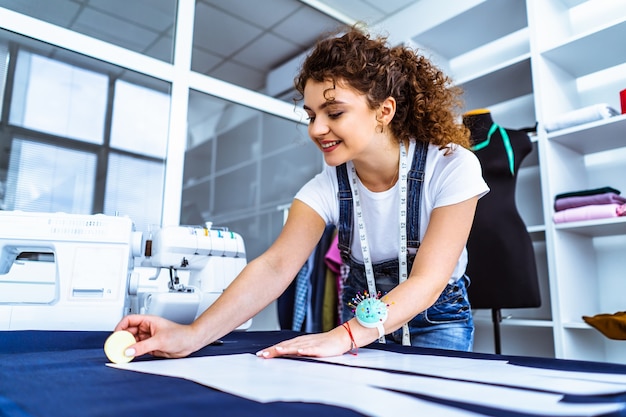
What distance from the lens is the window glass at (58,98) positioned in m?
2.25

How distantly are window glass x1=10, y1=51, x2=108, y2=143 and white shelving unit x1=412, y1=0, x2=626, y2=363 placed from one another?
209 centimetres

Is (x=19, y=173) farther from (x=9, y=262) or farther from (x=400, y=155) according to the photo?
(x=400, y=155)

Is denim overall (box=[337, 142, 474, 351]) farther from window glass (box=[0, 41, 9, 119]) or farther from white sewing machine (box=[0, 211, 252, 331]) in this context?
window glass (box=[0, 41, 9, 119])

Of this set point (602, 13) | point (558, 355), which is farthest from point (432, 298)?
point (602, 13)

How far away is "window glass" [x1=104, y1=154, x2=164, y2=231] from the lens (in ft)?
8.04

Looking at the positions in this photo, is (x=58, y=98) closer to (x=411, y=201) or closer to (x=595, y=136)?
(x=411, y=201)

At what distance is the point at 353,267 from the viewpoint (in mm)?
1466

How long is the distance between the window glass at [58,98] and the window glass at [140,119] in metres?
0.08

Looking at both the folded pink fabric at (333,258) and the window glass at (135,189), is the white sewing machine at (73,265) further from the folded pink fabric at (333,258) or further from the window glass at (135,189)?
the folded pink fabric at (333,258)

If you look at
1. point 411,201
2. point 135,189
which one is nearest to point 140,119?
point 135,189

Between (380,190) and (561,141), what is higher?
(561,141)

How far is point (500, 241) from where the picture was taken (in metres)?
2.20

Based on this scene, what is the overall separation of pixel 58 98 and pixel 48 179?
0.41m

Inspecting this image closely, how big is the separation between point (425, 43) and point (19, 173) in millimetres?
2551
